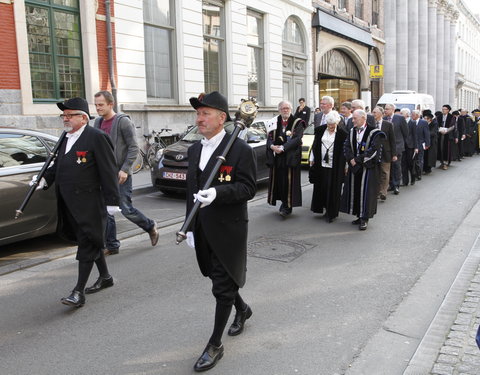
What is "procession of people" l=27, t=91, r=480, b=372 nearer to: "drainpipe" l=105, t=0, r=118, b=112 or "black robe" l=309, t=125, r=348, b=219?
"black robe" l=309, t=125, r=348, b=219

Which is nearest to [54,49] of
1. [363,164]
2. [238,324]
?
[363,164]

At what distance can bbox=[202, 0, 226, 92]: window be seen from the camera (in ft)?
57.1

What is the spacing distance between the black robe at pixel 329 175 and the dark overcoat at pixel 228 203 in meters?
4.59

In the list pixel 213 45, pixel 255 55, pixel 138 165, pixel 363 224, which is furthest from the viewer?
pixel 255 55

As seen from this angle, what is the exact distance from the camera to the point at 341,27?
2694 cm

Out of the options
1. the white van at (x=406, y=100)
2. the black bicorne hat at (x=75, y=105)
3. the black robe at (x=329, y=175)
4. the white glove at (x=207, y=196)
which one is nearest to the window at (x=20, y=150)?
the black bicorne hat at (x=75, y=105)

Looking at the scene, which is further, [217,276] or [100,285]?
[100,285]

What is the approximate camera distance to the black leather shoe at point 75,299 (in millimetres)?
4289

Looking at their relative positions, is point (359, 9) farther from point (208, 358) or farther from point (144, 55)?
point (208, 358)

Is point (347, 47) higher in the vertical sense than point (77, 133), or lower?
higher

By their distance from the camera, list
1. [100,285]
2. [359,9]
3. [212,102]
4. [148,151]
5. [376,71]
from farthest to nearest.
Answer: [359,9] → [376,71] → [148,151] → [100,285] → [212,102]

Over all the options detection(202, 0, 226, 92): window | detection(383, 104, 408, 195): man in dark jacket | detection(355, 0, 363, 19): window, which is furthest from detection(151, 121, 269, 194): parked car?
detection(355, 0, 363, 19): window

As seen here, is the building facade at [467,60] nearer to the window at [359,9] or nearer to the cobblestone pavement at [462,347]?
the window at [359,9]

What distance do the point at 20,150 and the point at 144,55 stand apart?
9.37 metres
